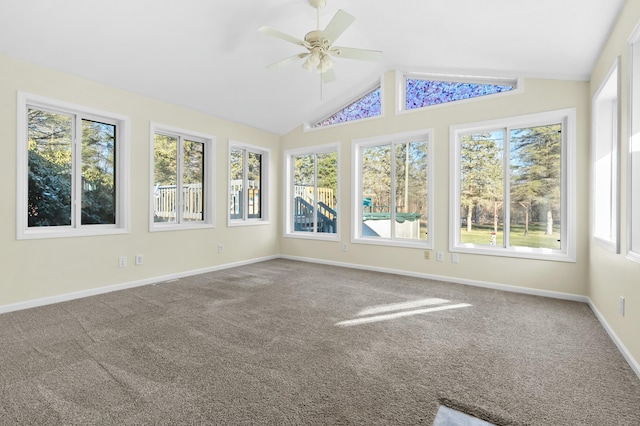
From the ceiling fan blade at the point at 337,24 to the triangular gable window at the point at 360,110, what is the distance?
8.11ft

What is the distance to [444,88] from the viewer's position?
4.64 m

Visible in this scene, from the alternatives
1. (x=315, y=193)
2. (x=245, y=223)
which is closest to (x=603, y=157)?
(x=315, y=193)

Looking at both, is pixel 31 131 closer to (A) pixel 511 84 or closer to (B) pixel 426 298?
(B) pixel 426 298

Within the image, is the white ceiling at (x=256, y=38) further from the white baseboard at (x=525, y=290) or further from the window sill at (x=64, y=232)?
the white baseboard at (x=525, y=290)

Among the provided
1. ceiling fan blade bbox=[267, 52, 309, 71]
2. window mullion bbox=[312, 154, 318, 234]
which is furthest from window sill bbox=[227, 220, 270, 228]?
ceiling fan blade bbox=[267, 52, 309, 71]

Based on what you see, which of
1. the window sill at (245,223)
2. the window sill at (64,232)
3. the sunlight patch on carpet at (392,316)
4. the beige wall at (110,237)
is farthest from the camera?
the window sill at (245,223)

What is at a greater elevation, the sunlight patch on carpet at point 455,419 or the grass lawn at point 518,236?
the grass lawn at point 518,236

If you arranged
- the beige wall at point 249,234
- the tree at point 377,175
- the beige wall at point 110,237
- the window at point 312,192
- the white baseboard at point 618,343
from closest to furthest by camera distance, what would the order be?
the white baseboard at point 618,343
the beige wall at point 249,234
the beige wall at point 110,237
the tree at point 377,175
the window at point 312,192

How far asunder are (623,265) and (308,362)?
254 centimetres

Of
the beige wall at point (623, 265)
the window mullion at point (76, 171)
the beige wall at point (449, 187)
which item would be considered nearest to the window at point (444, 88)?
the beige wall at point (449, 187)

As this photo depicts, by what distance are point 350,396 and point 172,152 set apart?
440 centimetres

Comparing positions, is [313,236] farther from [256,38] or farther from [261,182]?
[256,38]

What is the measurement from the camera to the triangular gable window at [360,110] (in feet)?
17.5

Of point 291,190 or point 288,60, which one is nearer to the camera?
point 288,60
